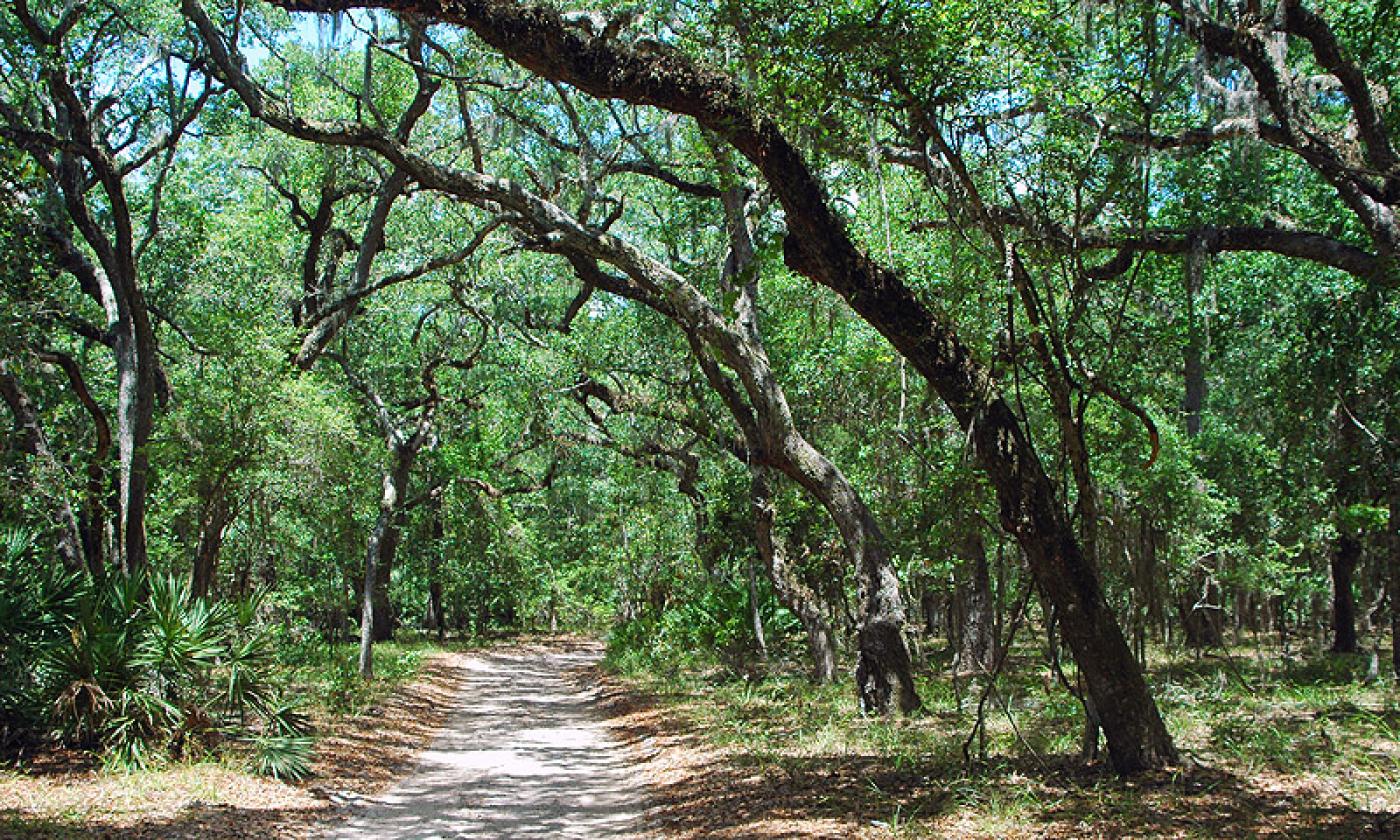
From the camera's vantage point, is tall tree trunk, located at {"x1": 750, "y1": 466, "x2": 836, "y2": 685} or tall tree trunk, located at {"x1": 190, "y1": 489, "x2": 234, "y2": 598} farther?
tall tree trunk, located at {"x1": 750, "y1": 466, "x2": 836, "y2": 685}

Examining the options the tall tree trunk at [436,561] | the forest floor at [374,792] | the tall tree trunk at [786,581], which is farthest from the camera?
the tall tree trunk at [436,561]

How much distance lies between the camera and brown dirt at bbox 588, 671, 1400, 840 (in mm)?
5715

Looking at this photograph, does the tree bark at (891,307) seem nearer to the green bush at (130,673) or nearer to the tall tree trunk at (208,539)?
the green bush at (130,673)

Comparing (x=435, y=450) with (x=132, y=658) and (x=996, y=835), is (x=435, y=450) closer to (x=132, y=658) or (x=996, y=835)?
(x=132, y=658)

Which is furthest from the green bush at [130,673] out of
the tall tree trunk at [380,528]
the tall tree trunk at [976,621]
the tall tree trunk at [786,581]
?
the tall tree trunk at [976,621]

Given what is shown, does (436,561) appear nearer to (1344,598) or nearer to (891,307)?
(1344,598)

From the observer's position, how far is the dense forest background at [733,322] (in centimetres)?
686

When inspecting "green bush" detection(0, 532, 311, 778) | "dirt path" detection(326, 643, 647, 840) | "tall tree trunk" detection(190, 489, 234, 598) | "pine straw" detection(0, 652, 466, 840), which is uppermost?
"tall tree trunk" detection(190, 489, 234, 598)

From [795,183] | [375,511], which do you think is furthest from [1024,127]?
[375,511]

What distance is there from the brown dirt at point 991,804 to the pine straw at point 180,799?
263cm

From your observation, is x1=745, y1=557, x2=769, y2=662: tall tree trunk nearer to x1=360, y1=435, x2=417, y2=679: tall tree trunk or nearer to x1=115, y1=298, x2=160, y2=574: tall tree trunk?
x1=360, y1=435, x2=417, y2=679: tall tree trunk

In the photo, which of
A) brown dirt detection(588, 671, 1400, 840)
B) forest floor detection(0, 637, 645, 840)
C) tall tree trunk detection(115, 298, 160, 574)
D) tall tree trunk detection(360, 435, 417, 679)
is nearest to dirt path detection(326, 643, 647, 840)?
forest floor detection(0, 637, 645, 840)

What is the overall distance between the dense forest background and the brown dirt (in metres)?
0.45

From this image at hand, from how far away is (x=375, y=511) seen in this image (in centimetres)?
1919
